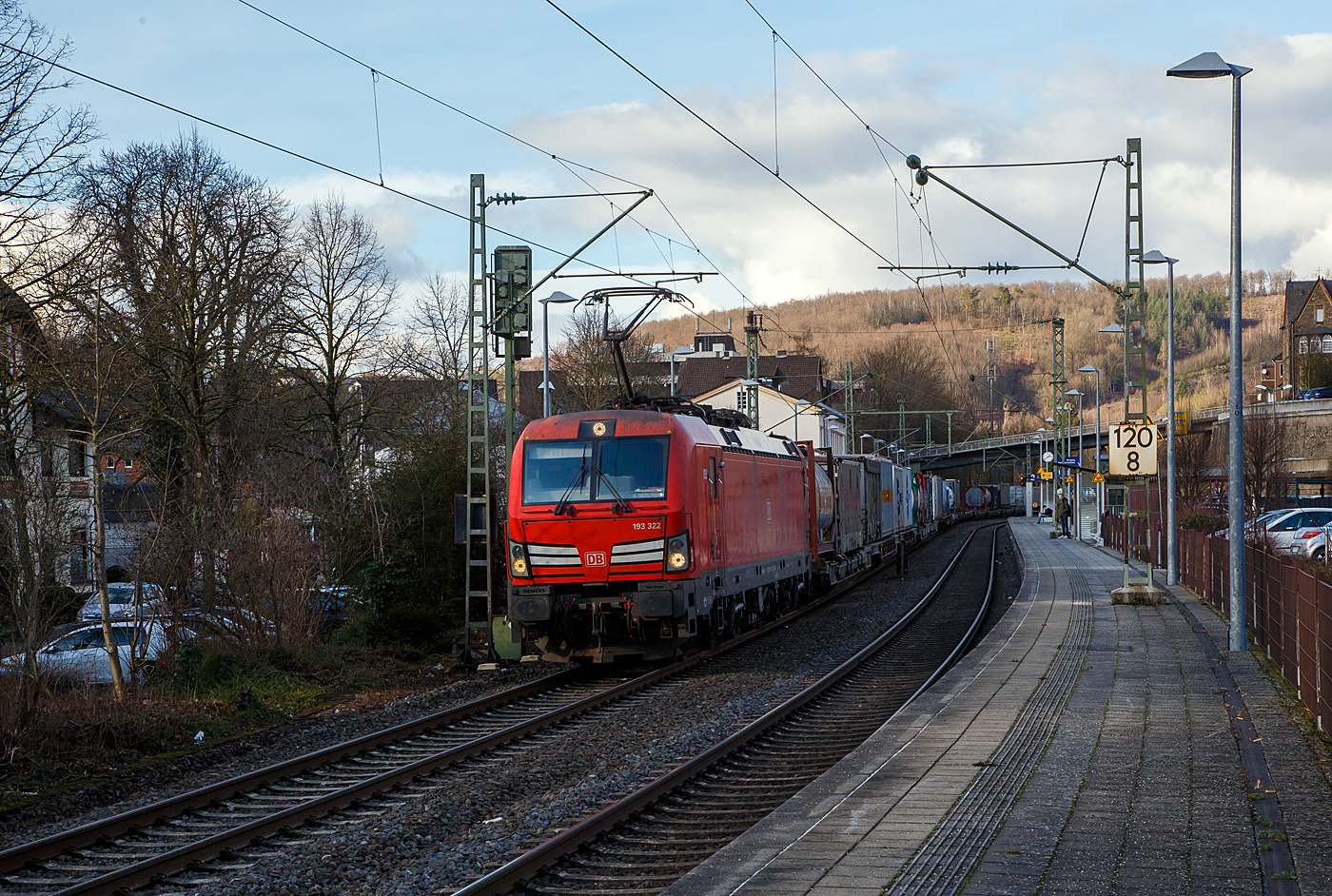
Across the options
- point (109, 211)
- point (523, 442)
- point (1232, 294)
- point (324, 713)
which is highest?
point (109, 211)

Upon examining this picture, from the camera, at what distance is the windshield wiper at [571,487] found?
15016 millimetres

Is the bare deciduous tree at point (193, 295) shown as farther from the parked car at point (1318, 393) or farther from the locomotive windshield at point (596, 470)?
the parked car at point (1318, 393)

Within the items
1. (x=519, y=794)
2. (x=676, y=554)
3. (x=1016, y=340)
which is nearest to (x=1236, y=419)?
(x=676, y=554)

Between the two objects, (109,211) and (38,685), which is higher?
(109,211)

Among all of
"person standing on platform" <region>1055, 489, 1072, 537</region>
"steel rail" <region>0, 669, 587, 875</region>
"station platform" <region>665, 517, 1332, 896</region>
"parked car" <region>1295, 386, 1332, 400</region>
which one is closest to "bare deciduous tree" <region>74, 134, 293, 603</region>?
"steel rail" <region>0, 669, 587, 875</region>

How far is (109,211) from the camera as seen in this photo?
25.7 metres

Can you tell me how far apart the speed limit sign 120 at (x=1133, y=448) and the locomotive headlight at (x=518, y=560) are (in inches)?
437

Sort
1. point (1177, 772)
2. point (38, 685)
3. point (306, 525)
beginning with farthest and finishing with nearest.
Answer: point (306, 525), point (38, 685), point (1177, 772)

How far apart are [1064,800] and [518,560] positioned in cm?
879

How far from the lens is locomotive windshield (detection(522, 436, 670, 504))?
1509cm

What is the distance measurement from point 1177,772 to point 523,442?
9.31 meters

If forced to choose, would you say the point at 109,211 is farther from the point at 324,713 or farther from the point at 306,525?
the point at 324,713

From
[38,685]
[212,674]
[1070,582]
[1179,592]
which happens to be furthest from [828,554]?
[38,685]

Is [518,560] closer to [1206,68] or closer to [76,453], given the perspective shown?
[76,453]
